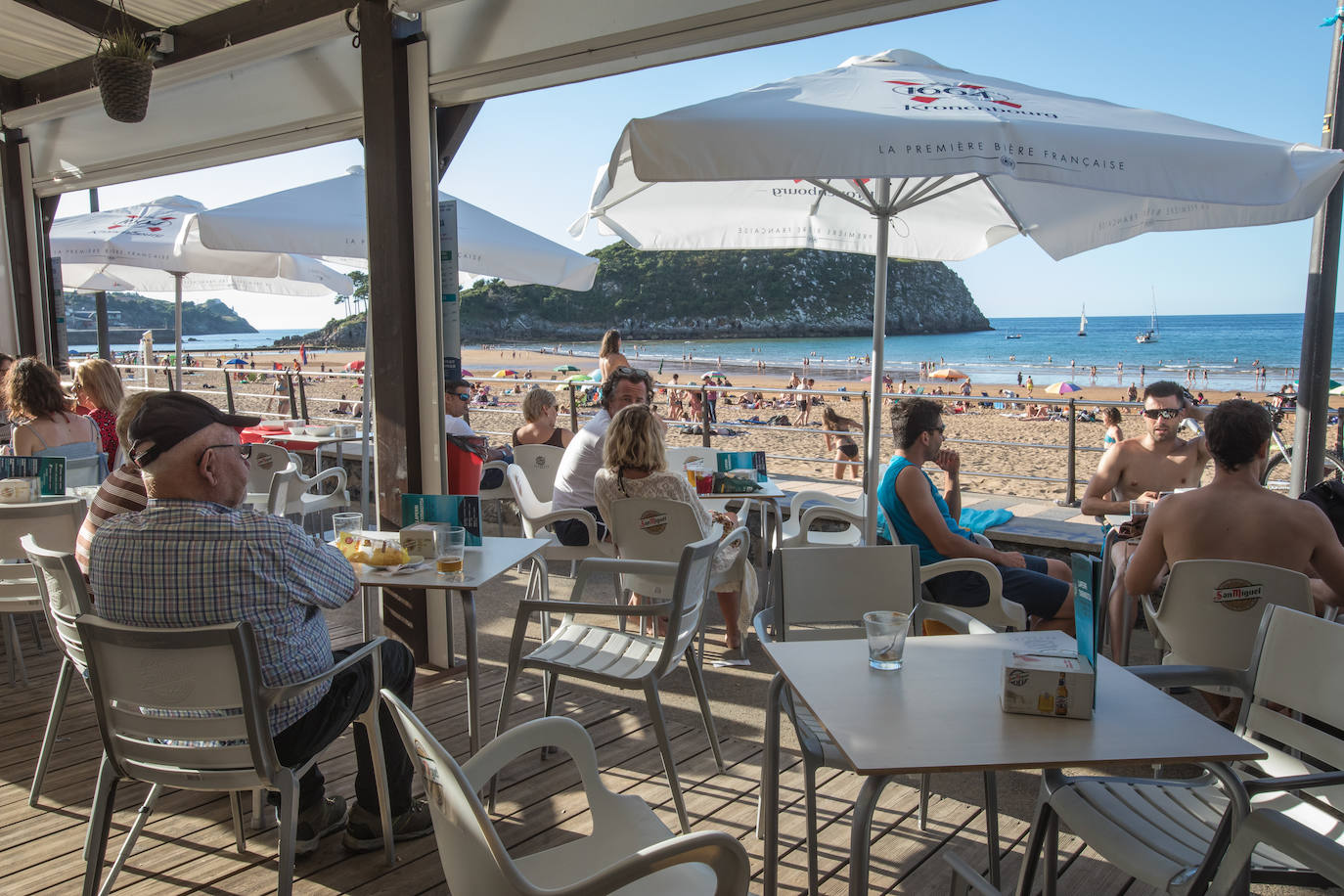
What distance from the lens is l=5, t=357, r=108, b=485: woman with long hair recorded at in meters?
4.34

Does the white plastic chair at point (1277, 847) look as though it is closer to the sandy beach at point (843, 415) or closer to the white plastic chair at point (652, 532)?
the white plastic chair at point (652, 532)

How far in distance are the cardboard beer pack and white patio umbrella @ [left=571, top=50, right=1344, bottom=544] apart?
1.16 metres

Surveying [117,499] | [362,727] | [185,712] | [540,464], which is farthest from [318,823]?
[540,464]

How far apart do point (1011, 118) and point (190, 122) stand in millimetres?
5049

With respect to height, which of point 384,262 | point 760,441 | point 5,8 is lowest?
point 760,441

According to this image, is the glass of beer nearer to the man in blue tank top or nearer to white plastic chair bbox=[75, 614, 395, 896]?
white plastic chair bbox=[75, 614, 395, 896]

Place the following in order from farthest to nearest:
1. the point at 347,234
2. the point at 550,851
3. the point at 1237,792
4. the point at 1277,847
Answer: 1. the point at 347,234
2. the point at 550,851
3. the point at 1237,792
4. the point at 1277,847

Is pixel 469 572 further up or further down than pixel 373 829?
further up

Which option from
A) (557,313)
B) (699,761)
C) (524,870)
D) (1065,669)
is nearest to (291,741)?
(524,870)

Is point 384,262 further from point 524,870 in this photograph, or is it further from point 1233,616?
point 1233,616

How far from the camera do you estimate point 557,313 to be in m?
52.8

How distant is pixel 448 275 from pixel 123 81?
1698mm

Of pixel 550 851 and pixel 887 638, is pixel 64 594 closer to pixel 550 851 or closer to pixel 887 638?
pixel 550 851

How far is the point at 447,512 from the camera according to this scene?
9.89 feet
